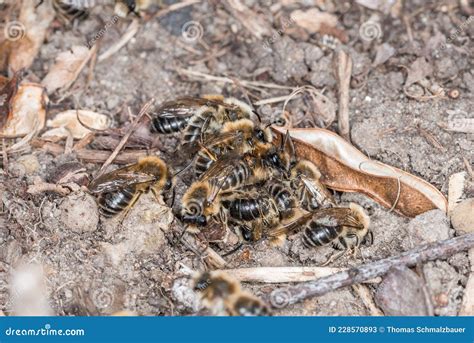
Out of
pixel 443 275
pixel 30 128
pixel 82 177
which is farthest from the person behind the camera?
pixel 30 128

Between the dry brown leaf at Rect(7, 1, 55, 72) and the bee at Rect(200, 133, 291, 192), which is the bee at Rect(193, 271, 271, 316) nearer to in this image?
the bee at Rect(200, 133, 291, 192)

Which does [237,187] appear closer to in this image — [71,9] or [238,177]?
[238,177]

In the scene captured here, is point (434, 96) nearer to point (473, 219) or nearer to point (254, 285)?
point (473, 219)

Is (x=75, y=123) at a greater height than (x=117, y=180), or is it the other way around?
(x=117, y=180)

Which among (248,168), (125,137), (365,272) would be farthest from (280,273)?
(125,137)

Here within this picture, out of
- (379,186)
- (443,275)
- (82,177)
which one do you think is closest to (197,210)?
(82,177)

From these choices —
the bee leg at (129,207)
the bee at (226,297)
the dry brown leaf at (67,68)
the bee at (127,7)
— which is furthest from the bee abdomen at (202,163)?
the bee at (127,7)
